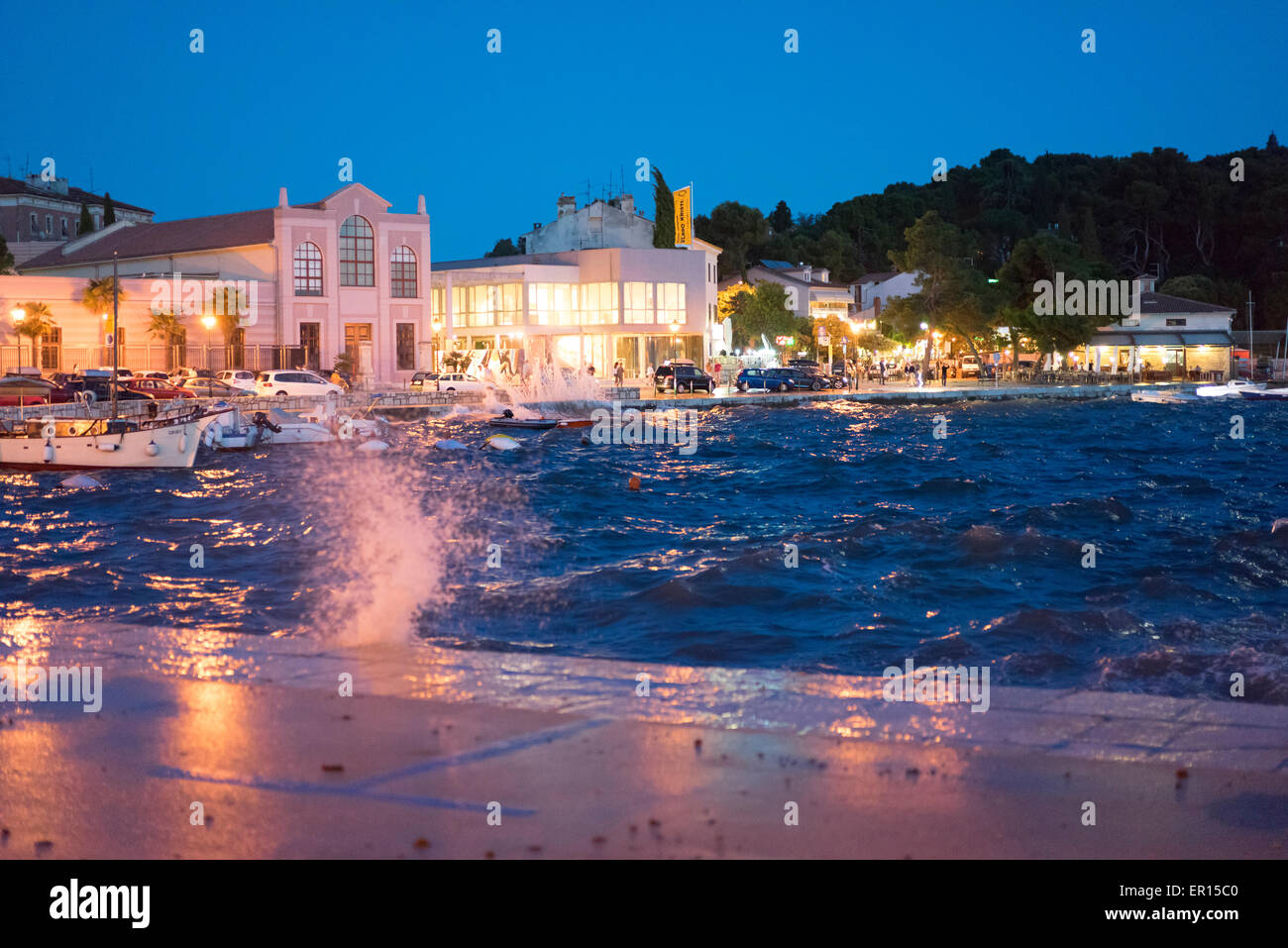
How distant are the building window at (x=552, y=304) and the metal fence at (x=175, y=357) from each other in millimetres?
15221

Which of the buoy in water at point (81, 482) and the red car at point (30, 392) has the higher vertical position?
the red car at point (30, 392)

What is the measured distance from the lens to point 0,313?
53.5m

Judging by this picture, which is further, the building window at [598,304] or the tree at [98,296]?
the building window at [598,304]

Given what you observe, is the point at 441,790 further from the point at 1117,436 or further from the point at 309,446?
the point at 1117,436

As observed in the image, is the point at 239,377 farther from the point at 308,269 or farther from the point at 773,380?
the point at 773,380

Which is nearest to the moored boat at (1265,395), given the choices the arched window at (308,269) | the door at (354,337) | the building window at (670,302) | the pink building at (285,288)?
the building window at (670,302)

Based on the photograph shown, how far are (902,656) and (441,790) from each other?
6.41 metres

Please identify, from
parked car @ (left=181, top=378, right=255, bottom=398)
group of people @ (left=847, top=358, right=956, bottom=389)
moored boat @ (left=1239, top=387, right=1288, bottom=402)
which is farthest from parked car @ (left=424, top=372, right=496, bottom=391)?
moored boat @ (left=1239, top=387, right=1288, bottom=402)

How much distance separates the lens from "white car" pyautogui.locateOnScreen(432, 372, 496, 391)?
54969 mm

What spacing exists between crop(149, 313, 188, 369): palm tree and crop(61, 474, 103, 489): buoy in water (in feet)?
88.0

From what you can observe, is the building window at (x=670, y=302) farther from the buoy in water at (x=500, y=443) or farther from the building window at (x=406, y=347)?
the buoy in water at (x=500, y=443)

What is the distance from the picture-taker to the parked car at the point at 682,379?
200 feet

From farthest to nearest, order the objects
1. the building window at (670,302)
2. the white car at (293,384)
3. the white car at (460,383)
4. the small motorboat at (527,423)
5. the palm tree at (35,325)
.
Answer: the building window at (670,302), the white car at (460,383), the palm tree at (35,325), the white car at (293,384), the small motorboat at (527,423)
